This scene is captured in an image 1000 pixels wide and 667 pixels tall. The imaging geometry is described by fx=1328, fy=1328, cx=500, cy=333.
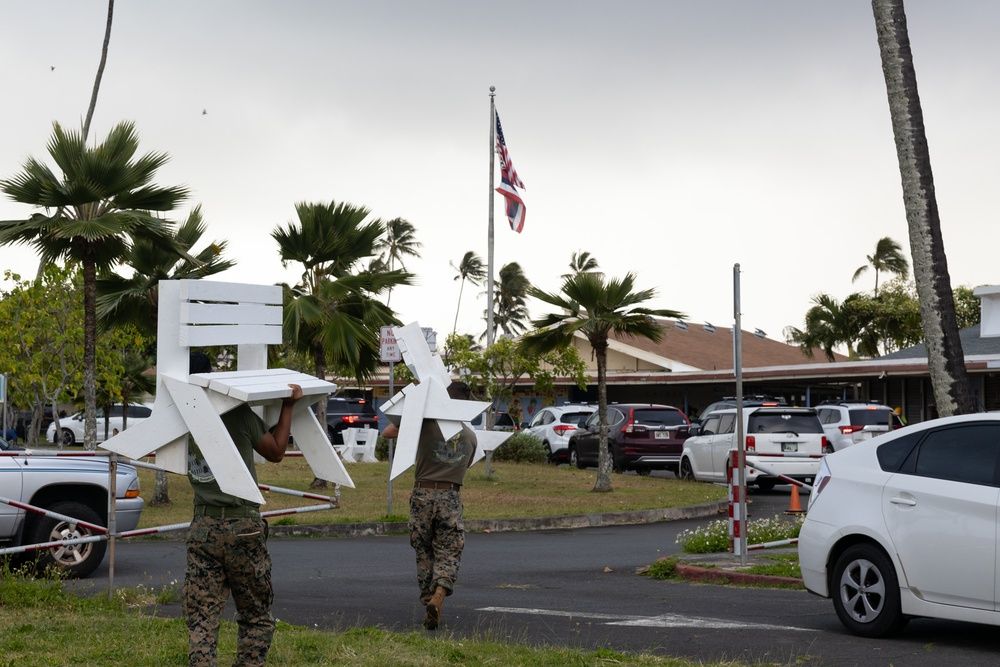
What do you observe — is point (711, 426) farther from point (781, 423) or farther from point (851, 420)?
point (851, 420)

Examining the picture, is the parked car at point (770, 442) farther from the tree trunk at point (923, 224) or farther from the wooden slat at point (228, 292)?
the wooden slat at point (228, 292)

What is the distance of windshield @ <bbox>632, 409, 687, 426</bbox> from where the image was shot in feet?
95.9

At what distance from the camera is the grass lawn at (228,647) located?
764 centimetres

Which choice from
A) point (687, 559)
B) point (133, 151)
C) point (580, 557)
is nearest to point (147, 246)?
point (133, 151)

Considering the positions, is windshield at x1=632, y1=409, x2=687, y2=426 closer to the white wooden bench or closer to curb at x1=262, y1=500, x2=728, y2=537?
curb at x1=262, y1=500, x2=728, y2=537

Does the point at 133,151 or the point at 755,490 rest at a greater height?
the point at 133,151

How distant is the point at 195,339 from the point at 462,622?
13.5ft

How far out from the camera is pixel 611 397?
169ft

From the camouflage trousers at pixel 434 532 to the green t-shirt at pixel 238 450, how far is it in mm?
3211

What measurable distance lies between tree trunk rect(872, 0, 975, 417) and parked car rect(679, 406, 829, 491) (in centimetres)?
870

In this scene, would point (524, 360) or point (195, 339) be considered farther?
point (524, 360)

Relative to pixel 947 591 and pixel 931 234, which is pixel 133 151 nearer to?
pixel 931 234

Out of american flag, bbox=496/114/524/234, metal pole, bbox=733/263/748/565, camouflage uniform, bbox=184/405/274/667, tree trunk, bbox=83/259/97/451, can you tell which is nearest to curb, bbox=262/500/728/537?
tree trunk, bbox=83/259/97/451

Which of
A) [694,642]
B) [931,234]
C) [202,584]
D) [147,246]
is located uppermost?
[147,246]
